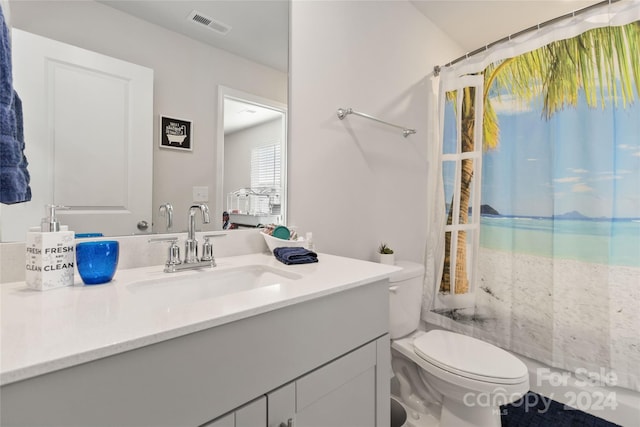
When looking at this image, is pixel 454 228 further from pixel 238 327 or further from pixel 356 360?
pixel 238 327

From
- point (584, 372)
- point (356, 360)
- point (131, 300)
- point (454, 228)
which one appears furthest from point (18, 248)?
point (584, 372)

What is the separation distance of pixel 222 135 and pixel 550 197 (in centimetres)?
170

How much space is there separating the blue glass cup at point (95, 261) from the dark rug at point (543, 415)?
190 cm

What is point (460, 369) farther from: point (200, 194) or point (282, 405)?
point (200, 194)

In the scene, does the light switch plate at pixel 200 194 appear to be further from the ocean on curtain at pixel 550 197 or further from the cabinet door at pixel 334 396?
the ocean on curtain at pixel 550 197

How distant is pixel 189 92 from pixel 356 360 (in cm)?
107

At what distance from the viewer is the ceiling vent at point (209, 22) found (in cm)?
108

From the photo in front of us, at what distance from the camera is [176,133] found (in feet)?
3.44

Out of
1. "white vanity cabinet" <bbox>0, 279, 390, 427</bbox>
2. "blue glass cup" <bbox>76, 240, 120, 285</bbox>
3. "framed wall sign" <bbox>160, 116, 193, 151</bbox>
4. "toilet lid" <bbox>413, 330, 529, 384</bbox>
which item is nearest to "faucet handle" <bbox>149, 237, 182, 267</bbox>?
"blue glass cup" <bbox>76, 240, 120, 285</bbox>

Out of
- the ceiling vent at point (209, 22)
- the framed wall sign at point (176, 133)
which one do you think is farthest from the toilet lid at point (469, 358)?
the ceiling vent at point (209, 22)

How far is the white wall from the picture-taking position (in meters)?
1.40

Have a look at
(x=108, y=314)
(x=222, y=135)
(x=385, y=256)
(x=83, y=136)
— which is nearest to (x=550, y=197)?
(x=385, y=256)

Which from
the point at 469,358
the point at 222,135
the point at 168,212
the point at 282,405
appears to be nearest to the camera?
the point at 282,405

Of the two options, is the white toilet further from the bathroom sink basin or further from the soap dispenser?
the soap dispenser
